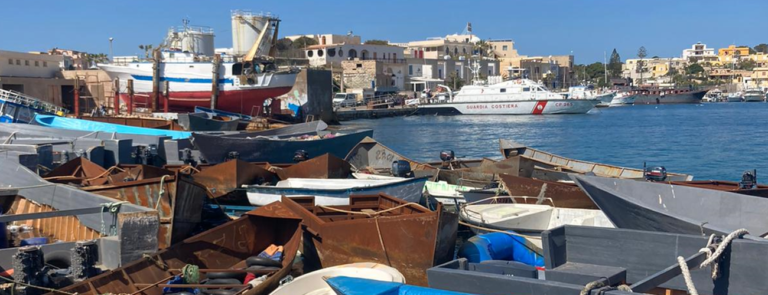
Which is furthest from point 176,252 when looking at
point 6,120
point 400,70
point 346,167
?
point 400,70

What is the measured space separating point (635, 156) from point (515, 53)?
105m

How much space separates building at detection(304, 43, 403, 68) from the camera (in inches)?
3460

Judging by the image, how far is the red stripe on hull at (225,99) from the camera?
44.5 m

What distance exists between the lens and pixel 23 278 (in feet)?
23.2

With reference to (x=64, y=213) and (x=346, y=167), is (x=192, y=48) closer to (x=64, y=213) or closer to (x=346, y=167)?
(x=346, y=167)

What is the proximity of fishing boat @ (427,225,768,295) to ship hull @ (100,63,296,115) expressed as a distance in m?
39.1

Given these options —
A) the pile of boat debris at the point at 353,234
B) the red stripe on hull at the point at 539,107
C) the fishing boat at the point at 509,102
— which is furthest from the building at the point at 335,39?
the pile of boat debris at the point at 353,234

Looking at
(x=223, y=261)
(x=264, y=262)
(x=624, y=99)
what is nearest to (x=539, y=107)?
(x=624, y=99)

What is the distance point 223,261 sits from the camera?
354 inches

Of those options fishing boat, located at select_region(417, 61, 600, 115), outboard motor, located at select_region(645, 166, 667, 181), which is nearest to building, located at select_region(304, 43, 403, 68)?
fishing boat, located at select_region(417, 61, 600, 115)

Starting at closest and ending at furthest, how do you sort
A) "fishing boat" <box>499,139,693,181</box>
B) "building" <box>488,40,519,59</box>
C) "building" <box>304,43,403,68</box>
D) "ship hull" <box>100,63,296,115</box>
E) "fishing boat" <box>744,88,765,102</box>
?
1. "fishing boat" <box>499,139,693,181</box>
2. "ship hull" <box>100,63,296,115</box>
3. "building" <box>304,43,403,68</box>
4. "fishing boat" <box>744,88,765,102</box>
5. "building" <box>488,40,519,59</box>

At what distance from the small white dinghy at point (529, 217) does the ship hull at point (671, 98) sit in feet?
342

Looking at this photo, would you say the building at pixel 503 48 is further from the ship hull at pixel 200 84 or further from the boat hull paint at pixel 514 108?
the ship hull at pixel 200 84

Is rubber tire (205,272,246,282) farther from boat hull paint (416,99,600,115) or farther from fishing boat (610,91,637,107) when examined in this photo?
fishing boat (610,91,637,107)
